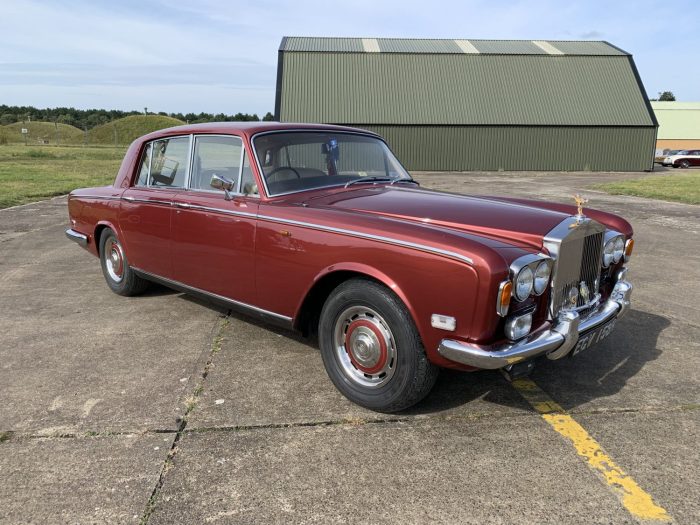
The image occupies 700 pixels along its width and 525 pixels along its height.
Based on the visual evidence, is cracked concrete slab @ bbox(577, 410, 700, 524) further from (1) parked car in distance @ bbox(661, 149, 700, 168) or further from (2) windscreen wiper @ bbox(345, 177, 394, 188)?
(1) parked car in distance @ bbox(661, 149, 700, 168)

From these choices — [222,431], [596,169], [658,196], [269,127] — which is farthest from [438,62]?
[222,431]

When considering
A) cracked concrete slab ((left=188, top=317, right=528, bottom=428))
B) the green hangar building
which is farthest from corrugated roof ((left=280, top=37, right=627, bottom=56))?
cracked concrete slab ((left=188, top=317, right=528, bottom=428))

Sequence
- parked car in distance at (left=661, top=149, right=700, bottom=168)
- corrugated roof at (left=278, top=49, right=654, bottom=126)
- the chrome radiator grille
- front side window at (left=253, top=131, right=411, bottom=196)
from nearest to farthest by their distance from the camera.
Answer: the chrome radiator grille
front side window at (left=253, top=131, right=411, bottom=196)
corrugated roof at (left=278, top=49, right=654, bottom=126)
parked car in distance at (left=661, top=149, right=700, bottom=168)

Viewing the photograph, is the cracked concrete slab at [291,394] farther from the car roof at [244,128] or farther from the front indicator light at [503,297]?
the car roof at [244,128]

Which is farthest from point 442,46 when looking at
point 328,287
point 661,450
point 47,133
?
point 47,133

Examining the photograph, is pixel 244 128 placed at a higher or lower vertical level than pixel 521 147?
lower

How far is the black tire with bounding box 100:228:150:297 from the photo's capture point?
506cm

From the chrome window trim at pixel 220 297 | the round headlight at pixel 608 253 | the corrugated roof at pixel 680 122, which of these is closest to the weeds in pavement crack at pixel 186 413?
the chrome window trim at pixel 220 297

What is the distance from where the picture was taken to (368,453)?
264cm

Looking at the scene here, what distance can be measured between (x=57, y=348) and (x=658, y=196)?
49.1 feet

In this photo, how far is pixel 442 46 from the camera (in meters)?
30.7

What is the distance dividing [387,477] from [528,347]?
0.93m

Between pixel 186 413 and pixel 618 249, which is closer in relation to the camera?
pixel 186 413

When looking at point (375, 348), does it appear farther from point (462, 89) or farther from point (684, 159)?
point (684, 159)
